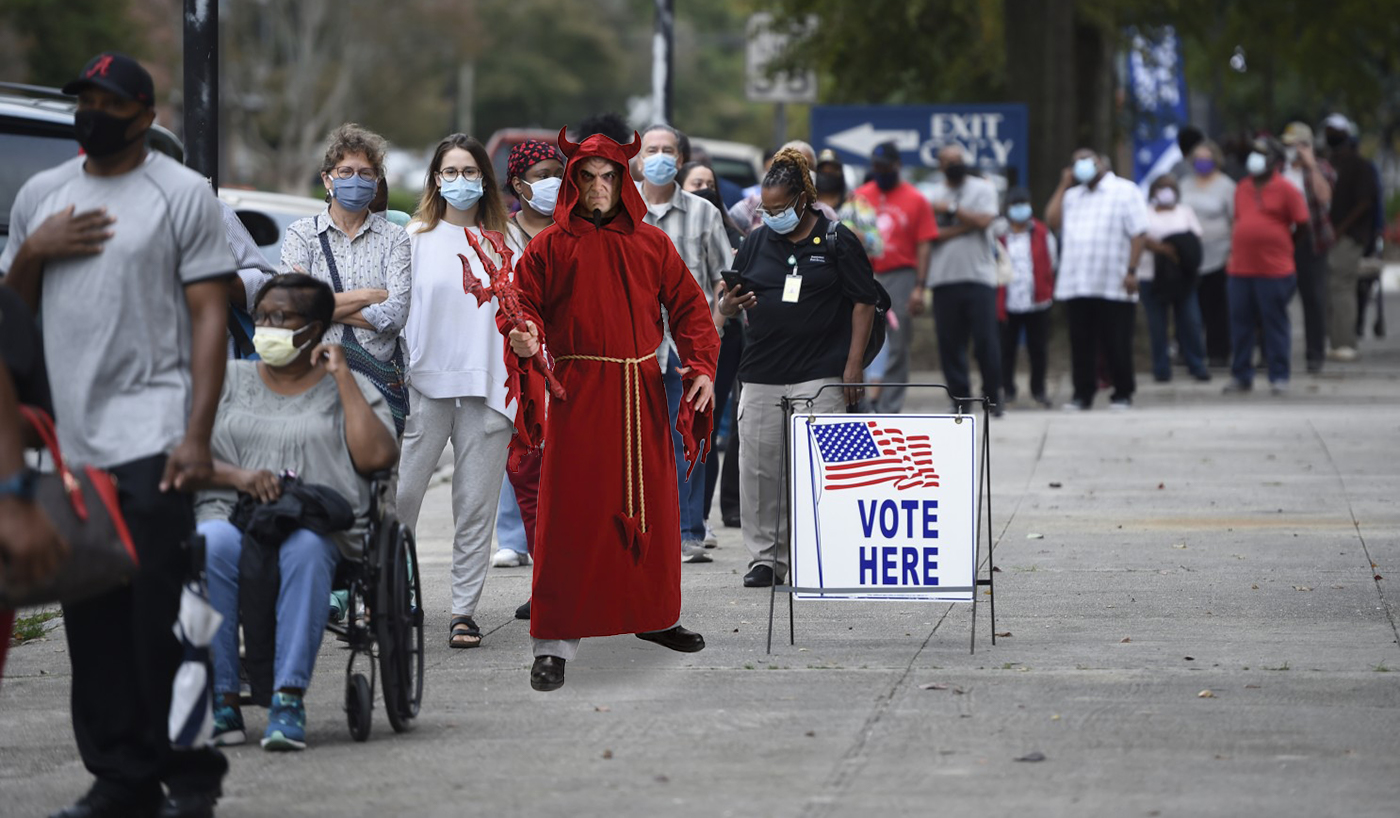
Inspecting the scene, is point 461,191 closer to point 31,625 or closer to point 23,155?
point 31,625

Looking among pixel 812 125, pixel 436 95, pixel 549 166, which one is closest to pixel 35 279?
pixel 549 166

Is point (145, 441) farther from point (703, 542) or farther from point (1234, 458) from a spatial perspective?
point (1234, 458)

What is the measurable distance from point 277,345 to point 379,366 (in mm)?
1521

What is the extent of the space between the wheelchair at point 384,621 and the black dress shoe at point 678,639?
4.04ft

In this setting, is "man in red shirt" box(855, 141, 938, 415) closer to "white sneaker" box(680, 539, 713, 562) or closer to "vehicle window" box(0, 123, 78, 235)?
"white sneaker" box(680, 539, 713, 562)

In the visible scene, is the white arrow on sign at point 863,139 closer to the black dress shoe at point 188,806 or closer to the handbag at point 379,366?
the handbag at point 379,366

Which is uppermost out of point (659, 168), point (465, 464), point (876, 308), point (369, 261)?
point (659, 168)

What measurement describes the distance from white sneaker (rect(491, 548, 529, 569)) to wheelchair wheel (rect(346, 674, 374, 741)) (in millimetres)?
3612

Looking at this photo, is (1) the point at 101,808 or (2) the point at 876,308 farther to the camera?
(2) the point at 876,308

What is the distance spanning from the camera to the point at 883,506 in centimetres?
745

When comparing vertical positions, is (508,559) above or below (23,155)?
below

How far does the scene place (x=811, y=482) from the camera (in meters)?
7.52

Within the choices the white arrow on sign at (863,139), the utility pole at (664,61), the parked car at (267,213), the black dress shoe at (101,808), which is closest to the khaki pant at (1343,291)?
the white arrow on sign at (863,139)

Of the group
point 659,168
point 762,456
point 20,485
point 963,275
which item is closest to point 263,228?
point 659,168
